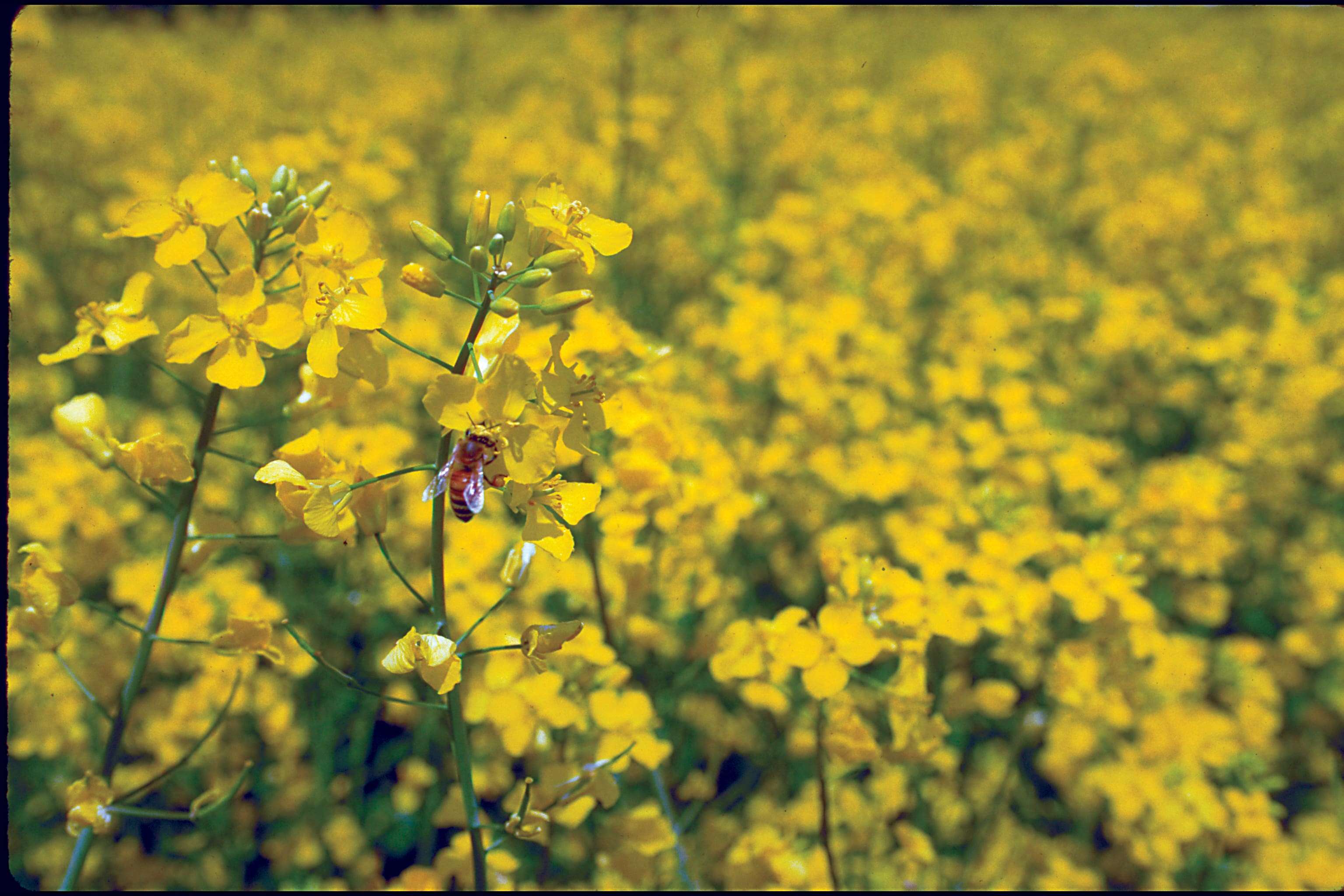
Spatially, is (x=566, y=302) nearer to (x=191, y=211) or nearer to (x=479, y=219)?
(x=479, y=219)

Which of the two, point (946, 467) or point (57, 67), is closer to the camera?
point (946, 467)

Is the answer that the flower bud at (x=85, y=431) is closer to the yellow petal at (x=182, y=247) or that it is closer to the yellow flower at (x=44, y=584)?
the yellow flower at (x=44, y=584)

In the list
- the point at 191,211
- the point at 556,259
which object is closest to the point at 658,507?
the point at 556,259

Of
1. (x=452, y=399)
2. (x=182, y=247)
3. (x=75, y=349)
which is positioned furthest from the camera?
(x=75, y=349)

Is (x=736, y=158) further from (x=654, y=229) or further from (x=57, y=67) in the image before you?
(x=57, y=67)

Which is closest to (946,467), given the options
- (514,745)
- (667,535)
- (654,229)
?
(667,535)

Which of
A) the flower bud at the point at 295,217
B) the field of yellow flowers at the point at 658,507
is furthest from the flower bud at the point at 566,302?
the flower bud at the point at 295,217
